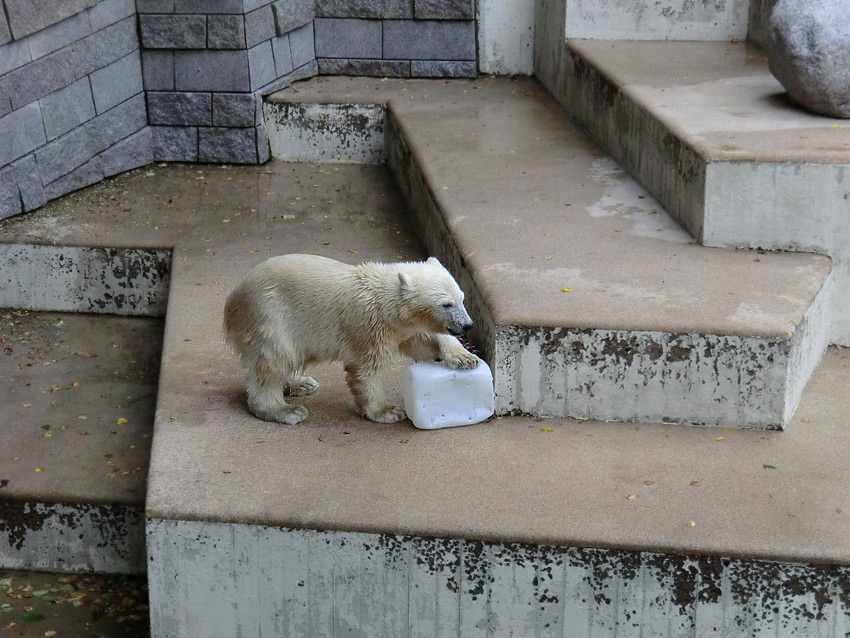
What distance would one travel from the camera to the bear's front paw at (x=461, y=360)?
3.58 metres

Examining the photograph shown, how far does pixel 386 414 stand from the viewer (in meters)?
3.65

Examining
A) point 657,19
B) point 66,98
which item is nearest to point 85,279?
point 66,98

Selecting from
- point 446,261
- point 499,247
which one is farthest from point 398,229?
point 499,247

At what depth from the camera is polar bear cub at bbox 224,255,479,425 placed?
348 centimetres

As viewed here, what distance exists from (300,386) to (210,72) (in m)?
3.38

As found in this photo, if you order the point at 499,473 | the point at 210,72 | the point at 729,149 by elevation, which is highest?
the point at 729,149

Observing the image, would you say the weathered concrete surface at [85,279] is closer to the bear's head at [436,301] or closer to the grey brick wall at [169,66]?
the grey brick wall at [169,66]

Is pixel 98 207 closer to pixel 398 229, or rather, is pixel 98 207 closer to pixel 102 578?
pixel 398 229

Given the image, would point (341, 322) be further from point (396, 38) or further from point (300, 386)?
point (396, 38)

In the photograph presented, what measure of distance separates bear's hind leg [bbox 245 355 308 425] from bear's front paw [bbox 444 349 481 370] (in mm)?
537

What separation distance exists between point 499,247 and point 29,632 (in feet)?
7.33

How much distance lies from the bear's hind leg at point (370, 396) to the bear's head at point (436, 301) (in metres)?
0.29

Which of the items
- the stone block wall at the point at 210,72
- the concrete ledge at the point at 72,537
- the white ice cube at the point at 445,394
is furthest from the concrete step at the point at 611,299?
the stone block wall at the point at 210,72

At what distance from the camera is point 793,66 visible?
4.78 m
